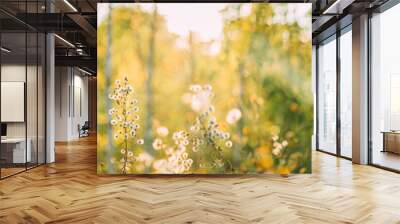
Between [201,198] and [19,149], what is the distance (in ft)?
12.4

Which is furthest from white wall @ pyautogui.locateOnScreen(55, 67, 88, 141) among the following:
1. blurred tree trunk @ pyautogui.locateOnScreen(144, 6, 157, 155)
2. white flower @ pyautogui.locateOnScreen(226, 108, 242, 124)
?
white flower @ pyautogui.locateOnScreen(226, 108, 242, 124)

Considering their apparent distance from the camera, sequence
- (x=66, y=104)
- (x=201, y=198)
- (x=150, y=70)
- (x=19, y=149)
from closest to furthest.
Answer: (x=201, y=198), (x=150, y=70), (x=19, y=149), (x=66, y=104)

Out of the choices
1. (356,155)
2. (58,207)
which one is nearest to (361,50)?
(356,155)

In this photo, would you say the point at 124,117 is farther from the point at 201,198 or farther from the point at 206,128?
the point at 201,198

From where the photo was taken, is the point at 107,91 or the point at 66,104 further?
the point at 66,104

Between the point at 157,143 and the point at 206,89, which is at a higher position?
the point at 206,89

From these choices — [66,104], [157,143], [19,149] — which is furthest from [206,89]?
[66,104]

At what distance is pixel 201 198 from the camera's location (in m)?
4.54

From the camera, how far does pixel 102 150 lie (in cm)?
590

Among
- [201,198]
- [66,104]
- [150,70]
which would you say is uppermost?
[150,70]

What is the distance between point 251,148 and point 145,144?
5.57 ft

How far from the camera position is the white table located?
6.17m

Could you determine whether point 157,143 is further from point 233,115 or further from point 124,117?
point 233,115

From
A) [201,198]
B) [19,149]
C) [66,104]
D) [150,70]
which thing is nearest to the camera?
[201,198]
